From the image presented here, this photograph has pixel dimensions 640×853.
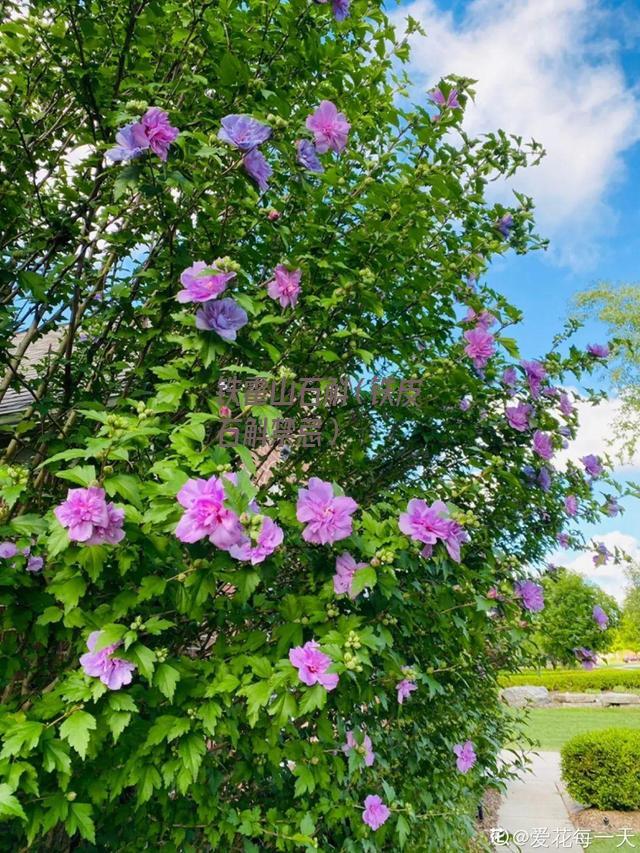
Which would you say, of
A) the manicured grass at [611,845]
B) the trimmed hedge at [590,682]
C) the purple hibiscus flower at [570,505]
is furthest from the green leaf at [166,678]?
the trimmed hedge at [590,682]

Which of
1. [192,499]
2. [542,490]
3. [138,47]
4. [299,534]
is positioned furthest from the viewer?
[542,490]

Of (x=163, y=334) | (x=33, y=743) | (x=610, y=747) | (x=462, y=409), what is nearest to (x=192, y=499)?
(x=33, y=743)

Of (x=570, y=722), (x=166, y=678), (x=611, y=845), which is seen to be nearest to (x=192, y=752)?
(x=166, y=678)

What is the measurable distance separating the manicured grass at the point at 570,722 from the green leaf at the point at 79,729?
36.1 feet

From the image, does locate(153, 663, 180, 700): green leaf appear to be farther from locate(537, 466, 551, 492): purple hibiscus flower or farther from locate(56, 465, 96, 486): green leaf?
locate(537, 466, 551, 492): purple hibiscus flower

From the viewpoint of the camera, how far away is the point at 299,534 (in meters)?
1.71

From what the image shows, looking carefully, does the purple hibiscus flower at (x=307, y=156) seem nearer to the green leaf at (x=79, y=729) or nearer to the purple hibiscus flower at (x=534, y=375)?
the purple hibiscus flower at (x=534, y=375)

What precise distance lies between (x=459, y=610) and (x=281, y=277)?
1.25 m

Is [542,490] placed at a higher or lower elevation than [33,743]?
higher

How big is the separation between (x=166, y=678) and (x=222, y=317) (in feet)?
2.84

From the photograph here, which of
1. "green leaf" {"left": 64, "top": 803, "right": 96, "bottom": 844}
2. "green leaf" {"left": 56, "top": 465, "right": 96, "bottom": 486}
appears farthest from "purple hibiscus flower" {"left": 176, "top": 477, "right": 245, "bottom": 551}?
"green leaf" {"left": 64, "top": 803, "right": 96, "bottom": 844}

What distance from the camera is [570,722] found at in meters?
14.0

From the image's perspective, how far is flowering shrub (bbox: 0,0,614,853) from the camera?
4.83 feet

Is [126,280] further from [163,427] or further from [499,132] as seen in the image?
[499,132]
